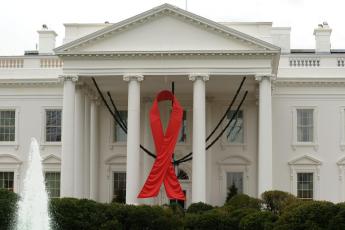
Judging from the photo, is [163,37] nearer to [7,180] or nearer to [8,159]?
[8,159]

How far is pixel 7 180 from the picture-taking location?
47.0 m

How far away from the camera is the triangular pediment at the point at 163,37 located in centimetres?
4044

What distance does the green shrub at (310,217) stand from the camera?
93.1 ft

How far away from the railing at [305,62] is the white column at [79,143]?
41.9 ft

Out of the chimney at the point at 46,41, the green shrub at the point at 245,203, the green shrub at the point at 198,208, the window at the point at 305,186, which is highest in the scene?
the chimney at the point at 46,41

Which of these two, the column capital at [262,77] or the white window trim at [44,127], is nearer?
the column capital at [262,77]

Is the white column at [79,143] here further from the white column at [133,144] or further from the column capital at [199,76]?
the column capital at [199,76]

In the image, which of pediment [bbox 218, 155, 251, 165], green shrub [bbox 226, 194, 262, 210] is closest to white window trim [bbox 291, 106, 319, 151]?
pediment [bbox 218, 155, 251, 165]

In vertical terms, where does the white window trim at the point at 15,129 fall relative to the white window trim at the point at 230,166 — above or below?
above

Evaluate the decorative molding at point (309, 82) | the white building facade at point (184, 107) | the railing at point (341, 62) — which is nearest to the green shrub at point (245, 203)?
the white building facade at point (184, 107)

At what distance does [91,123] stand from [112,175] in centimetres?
347

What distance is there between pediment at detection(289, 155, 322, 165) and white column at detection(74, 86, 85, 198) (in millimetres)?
11971

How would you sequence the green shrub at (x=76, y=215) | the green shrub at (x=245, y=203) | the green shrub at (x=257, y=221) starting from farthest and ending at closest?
the green shrub at (x=245, y=203), the green shrub at (x=76, y=215), the green shrub at (x=257, y=221)

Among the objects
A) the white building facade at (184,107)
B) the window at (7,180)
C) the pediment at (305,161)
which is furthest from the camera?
the window at (7,180)
